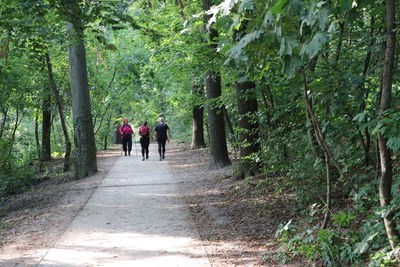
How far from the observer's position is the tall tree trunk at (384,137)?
430 cm

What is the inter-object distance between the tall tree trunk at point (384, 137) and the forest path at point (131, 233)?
7.40 ft

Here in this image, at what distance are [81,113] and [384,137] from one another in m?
11.8

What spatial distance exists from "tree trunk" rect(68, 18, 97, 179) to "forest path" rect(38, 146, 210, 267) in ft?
10.5

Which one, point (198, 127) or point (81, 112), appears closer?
point (81, 112)

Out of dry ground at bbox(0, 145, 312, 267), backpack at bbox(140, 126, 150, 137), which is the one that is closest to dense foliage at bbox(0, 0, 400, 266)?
dry ground at bbox(0, 145, 312, 267)

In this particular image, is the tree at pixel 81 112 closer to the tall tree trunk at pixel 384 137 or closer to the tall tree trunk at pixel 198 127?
the tall tree trunk at pixel 198 127

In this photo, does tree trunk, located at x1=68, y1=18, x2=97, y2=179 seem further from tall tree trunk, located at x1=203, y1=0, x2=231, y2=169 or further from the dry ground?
tall tree trunk, located at x1=203, y1=0, x2=231, y2=169

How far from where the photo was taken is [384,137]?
428 cm

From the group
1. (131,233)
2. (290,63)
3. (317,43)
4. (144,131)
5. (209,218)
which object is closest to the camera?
(317,43)

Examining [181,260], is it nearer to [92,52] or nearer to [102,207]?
[102,207]

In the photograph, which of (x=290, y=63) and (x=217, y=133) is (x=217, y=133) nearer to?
(x=217, y=133)

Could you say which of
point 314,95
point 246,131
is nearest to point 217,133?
point 246,131

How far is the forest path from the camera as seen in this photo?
605cm

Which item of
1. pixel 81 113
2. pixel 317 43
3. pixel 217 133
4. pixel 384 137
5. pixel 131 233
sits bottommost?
pixel 131 233
